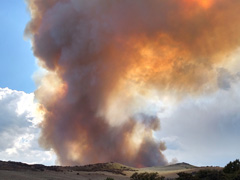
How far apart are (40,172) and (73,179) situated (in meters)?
4.43

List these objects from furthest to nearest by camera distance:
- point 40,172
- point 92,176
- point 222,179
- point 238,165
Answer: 1. point 92,176
2. point 238,165
3. point 40,172
4. point 222,179

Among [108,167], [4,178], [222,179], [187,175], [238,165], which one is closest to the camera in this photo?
[4,178]

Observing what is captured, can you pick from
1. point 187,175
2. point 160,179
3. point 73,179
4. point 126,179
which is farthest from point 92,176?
point 187,175

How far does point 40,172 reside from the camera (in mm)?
33312

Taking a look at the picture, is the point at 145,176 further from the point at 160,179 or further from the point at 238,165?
the point at 238,165

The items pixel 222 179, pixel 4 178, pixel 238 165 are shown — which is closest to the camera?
pixel 4 178

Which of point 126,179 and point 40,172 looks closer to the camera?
point 40,172

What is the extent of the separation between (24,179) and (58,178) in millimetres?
5566

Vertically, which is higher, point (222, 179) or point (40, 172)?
point (40, 172)

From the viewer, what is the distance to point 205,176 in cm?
3091

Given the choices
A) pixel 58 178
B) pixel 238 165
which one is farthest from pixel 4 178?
pixel 238 165

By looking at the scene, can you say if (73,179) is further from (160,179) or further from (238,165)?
(238,165)

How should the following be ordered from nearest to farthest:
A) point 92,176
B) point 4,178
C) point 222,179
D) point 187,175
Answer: point 4,178 < point 222,179 < point 187,175 < point 92,176

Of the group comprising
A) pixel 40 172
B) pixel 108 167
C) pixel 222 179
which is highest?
pixel 108 167
